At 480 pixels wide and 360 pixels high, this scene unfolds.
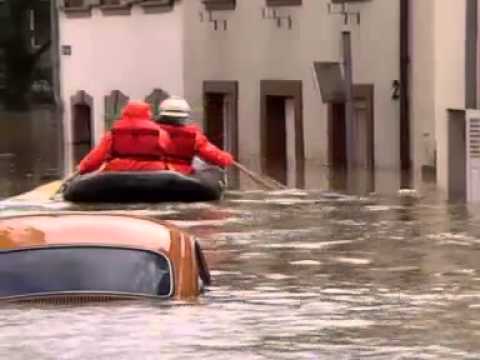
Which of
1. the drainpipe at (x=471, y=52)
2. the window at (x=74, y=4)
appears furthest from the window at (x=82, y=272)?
the window at (x=74, y=4)

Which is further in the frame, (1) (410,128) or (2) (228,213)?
(1) (410,128)

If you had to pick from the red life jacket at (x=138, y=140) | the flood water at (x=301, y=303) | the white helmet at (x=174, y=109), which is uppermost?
the white helmet at (x=174, y=109)

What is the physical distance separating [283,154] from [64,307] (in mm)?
22557

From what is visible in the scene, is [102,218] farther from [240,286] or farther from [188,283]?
[240,286]

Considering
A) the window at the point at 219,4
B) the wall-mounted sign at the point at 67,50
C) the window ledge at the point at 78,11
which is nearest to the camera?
the window at the point at 219,4

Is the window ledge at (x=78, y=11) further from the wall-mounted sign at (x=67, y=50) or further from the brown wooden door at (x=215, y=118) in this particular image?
the brown wooden door at (x=215, y=118)

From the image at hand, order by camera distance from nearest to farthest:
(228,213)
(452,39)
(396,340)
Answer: (396,340)
(228,213)
(452,39)

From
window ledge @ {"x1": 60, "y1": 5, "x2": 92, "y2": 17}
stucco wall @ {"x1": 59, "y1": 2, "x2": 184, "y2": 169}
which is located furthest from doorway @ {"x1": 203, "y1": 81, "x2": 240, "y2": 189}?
window ledge @ {"x1": 60, "y1": 5, "x2": 92, "y2": 17}

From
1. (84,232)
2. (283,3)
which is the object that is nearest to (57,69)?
(283,3)

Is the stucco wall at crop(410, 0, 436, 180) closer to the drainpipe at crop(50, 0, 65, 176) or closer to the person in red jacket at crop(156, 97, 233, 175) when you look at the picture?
the person in red jacket at crop(156, 97, 233, 175)

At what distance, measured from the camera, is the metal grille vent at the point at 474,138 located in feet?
77.5

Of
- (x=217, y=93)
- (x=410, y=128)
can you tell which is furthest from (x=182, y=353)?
(x=217, y=93)

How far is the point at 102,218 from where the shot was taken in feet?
37.0

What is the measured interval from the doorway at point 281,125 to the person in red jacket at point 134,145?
10968mm
